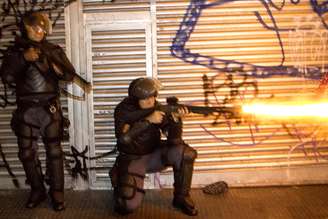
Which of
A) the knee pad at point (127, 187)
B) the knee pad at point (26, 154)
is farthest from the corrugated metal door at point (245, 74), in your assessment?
the knee pad at point (26, 154)

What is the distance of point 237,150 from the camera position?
6.69m

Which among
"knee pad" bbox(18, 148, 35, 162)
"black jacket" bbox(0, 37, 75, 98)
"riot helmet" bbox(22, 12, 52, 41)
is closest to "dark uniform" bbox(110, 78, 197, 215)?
"black jacket" bbox(0, 37, 75, 98)

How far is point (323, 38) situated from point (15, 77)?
4.03 meters

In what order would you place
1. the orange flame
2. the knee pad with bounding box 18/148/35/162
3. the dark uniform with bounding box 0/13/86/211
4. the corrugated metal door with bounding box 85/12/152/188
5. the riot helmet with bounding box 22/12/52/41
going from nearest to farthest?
1. the riot helmet with bounding box 22/12/52/41
2. the dark uniform with bounding box 0/13/86/211
3. the knee pad with bounding box 18/148/35/162
4. the corrugated metal door with bounding box 85/12/152/188
5. the orange flame

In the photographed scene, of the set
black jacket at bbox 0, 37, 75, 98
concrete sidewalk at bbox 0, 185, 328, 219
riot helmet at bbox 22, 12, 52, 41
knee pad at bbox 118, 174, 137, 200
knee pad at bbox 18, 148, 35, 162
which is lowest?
concrete sidewalk at bbox 0, 185, 328, 219

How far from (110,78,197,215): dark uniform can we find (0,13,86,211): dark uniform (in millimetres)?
739

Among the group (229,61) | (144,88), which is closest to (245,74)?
(229,61)

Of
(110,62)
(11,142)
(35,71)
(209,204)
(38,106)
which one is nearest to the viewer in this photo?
(35,71)

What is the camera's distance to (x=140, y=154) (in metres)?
6.00

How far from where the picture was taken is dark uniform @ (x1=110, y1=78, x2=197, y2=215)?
19.1ft

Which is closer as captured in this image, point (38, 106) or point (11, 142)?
point (38, 106)

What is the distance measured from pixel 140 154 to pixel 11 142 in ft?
6.34

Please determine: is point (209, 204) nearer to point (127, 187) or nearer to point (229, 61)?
point (127, 187)

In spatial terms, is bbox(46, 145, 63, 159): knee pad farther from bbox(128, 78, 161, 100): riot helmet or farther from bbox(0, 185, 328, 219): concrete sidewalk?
bbox(128, 78, 161, 100): riot helmet
